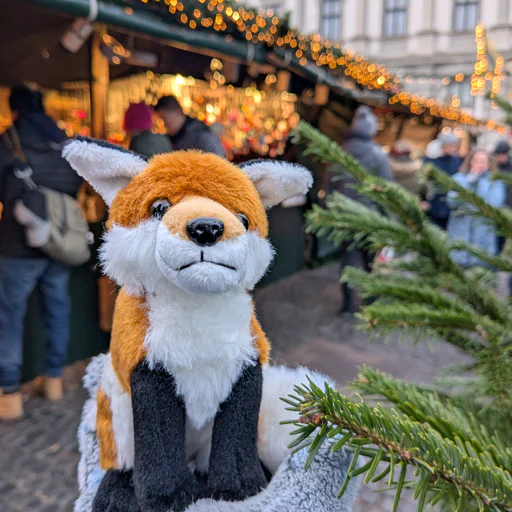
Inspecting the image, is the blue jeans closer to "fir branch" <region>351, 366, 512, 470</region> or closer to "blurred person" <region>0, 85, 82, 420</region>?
"blurred person" <region>0, 85, 82, 420</region>

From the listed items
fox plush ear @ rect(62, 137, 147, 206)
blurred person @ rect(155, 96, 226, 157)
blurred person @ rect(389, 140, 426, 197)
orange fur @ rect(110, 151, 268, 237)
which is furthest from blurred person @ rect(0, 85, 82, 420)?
blurred person @ rect(389, 140, 426, 197)

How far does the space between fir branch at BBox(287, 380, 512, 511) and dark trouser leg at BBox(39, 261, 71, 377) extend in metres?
2.96

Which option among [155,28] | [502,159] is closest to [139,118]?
[155,28]

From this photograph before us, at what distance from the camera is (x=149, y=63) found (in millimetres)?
4562

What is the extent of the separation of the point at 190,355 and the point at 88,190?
3.03 metres

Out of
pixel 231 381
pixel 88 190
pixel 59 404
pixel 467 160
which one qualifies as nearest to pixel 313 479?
pixel 231 381

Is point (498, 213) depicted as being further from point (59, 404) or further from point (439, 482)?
point (59, 404)

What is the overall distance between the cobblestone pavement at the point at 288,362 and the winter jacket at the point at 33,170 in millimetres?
1050

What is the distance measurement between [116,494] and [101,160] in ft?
2.59

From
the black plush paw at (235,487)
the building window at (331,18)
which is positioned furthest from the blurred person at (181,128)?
the building window at (331,18)

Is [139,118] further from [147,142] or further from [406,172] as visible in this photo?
[406,172]

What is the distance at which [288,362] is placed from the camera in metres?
2.38

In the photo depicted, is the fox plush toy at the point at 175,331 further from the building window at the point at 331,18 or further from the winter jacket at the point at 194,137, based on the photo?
the building window at the point at 331,18

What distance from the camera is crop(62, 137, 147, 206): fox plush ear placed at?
3.75ft
